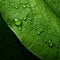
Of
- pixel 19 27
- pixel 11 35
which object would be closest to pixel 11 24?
pixel 19 27

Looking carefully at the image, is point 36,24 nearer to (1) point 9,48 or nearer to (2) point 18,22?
(2) point 18,22

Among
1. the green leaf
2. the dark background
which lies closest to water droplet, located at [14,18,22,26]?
the green leaf

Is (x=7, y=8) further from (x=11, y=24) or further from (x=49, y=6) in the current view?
(x=49, y=6)

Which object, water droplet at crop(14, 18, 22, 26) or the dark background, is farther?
the dark background

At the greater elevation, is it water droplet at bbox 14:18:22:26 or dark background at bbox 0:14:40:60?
water droplet at bbox 14:18:22:26

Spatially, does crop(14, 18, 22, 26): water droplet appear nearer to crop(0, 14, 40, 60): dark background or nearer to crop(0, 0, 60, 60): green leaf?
crop(0, 0, 60, 60): green leaf

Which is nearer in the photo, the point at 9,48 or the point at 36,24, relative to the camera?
the point at 36,24

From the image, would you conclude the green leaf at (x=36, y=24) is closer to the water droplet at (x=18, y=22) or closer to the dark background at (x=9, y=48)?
the water droplet at (x=18, y=22)

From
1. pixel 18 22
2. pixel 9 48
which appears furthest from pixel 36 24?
pixel 9 48
